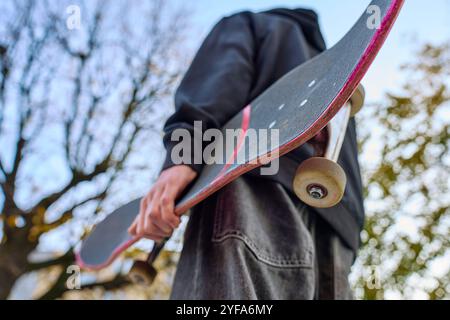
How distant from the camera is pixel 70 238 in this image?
5367 mm

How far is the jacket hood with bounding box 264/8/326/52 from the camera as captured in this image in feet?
5.45

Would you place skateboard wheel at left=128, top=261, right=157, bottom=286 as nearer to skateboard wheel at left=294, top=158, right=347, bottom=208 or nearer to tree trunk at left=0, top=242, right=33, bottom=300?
skateboard wheel at left=294, top=158, right=347, bottom=208

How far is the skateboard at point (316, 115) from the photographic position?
0.74m

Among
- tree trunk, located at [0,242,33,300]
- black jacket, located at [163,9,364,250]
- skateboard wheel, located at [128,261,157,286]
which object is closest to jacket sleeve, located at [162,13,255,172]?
black jacket, located at [163,9,364,250]

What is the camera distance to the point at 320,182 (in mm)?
796

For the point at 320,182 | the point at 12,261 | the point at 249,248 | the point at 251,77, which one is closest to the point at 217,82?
the point at 251,77

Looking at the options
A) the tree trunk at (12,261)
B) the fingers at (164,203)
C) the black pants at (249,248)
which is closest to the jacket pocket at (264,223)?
the black pants at (249,248)

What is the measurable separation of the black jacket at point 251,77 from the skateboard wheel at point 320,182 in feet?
1.14

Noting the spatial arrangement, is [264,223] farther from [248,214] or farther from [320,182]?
[320,182]

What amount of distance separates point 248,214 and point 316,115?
0.41m

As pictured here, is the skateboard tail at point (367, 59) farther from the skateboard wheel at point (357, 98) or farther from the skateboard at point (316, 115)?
the skateboard wheel at point (357, 98)

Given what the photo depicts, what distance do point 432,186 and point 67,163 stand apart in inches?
165
